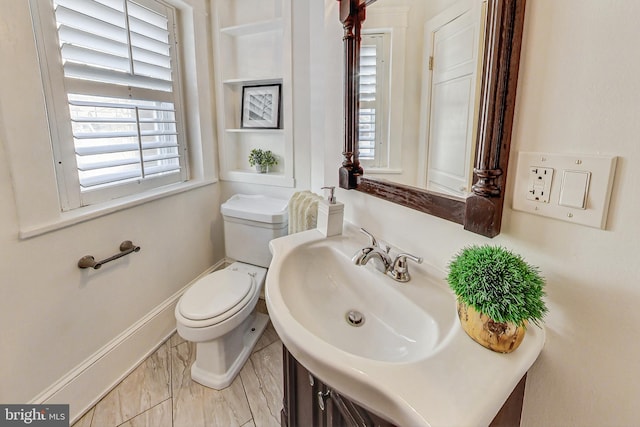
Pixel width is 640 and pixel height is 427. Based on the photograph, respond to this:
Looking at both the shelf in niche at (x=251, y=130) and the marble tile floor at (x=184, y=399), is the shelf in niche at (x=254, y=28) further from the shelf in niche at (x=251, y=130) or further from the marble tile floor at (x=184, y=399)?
the marble tile floor at (x=184, y=399)

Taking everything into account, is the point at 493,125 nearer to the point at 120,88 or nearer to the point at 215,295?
the point at 215,295

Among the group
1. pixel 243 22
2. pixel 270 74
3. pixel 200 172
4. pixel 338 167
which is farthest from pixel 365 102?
pixel 243 22

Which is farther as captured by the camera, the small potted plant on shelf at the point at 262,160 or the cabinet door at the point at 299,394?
the small potted plant on shelf at the point at 262,160

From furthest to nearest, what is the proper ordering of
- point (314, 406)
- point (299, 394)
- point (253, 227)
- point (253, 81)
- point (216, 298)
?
point (253, 81) → point (253, 227) → point (216, 298) → point (299, 394) → point (314, 406)

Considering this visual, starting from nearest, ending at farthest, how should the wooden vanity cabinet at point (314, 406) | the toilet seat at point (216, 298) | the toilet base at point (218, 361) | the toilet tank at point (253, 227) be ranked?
the wooden vanity cabinet at point (314, 406) → the toilet seat at point (216, 298) → the toilet base at point (218, 361) → the toilet tank at point (253, 227)

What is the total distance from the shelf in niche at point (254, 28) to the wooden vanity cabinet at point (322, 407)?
6.25ft

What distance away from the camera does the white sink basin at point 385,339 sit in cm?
48

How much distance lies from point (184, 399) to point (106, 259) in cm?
78

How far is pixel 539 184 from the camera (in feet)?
1.91

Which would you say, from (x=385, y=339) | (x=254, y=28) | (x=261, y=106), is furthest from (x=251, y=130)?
(x=385, y=339)

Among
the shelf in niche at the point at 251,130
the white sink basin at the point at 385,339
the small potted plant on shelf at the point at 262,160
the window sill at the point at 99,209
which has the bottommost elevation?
the white sink basin at the point at 385,339

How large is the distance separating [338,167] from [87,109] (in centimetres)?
121

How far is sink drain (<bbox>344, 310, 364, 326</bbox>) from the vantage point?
2.92 feet

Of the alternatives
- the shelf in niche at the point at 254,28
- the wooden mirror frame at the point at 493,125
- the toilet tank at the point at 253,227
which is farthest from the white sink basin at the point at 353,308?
the shelf in niche at the point at 254,28
